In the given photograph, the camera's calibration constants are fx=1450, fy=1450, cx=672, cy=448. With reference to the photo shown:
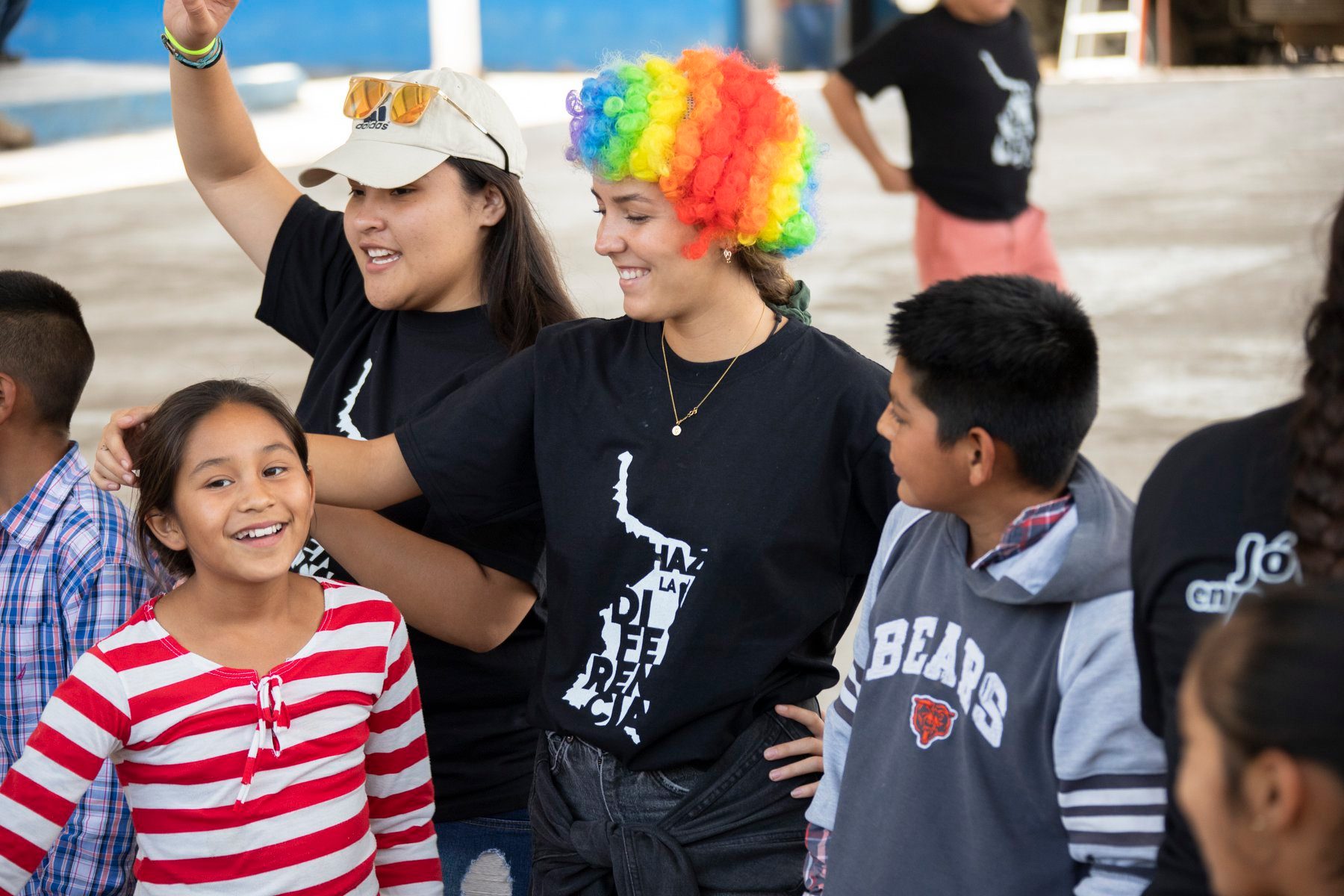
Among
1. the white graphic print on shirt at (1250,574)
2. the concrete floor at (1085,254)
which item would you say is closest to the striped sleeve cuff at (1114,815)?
Answer: the white graphic print on shirt at (1250,574)

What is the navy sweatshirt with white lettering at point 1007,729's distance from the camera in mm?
1606

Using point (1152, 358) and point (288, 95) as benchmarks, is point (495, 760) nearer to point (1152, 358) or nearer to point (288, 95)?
point (1152, 358)

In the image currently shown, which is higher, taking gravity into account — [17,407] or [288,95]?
[17,407]

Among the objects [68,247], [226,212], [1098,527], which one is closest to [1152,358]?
[226,212]

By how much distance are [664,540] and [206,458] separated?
2.25ft

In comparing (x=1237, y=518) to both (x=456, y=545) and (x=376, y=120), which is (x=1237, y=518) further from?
(x=376, y=120)

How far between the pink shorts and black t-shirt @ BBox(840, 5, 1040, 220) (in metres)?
0.04

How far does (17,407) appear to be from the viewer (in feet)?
8.43

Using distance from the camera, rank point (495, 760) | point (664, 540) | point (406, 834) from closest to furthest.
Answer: point (664, 540) < point (406, 834) < point (495, 760)

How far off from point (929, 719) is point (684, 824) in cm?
45

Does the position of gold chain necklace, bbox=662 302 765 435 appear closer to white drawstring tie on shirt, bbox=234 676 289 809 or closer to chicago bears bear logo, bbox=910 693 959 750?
chicago bears bear logo, bbox=910 693 959 750

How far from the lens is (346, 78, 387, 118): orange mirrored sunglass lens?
261 centimetres

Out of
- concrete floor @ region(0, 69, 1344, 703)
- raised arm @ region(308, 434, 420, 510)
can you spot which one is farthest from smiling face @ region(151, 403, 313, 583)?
concrete floor @ region(0, 69, 1344, 703)

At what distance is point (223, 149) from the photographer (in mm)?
2785
